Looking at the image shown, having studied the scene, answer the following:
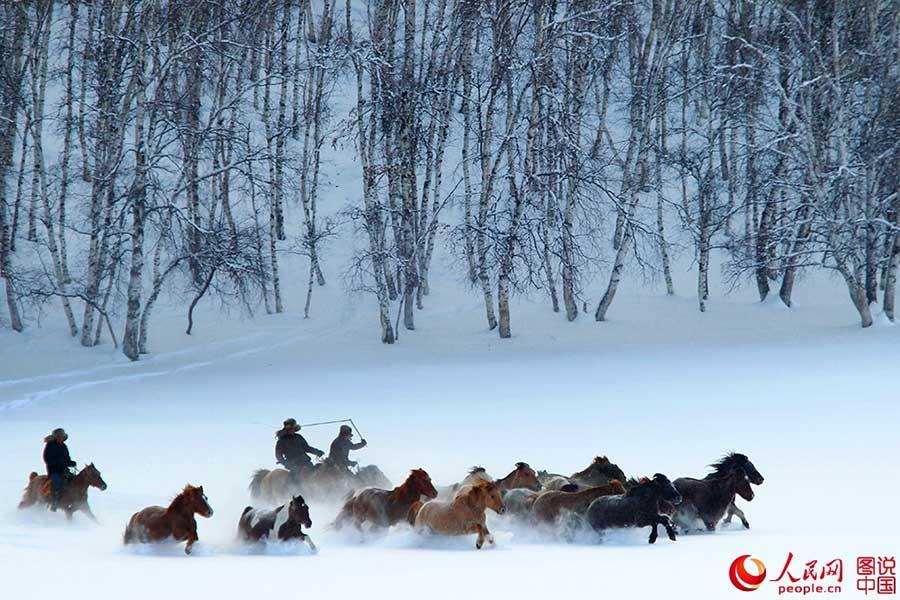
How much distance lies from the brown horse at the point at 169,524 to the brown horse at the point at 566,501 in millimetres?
2668

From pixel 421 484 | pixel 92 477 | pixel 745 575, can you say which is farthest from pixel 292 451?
pixel 745 575

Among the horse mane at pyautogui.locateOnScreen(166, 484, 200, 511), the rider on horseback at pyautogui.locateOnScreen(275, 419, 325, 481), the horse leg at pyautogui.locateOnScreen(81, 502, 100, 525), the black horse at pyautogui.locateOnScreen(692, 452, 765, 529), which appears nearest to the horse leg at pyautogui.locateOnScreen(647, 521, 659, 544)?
the black horse at pyautogui.locateOnScreen(692, 452, 765, 529)

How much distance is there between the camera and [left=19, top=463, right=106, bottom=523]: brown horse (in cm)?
953

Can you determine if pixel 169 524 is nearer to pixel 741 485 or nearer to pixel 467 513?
pixel 467 513

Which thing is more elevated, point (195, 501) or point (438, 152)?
point (438, 152)

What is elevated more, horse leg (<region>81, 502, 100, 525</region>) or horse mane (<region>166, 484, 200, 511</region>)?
horse mane (<region>166, 484, 200, 511</region>)

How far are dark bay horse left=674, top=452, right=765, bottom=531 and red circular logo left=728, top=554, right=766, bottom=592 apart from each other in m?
1.82

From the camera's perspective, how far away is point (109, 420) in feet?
54.0

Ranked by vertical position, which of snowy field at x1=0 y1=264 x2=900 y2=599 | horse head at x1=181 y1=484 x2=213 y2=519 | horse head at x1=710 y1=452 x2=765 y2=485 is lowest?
snowy field at x1=0 y1=264 x2=900 y2=599

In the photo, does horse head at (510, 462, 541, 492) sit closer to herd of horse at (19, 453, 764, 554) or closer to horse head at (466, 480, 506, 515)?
herd of horse at (19, 453, 764, 554)

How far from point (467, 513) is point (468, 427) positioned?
23.1 feet

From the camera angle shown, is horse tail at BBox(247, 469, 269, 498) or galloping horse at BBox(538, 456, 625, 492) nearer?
galloping horse at BBox(538, 456, 625, 492)

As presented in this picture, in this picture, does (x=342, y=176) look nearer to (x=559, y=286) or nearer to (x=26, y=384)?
(x=559, y=286)

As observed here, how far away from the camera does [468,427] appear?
49.1 feet
